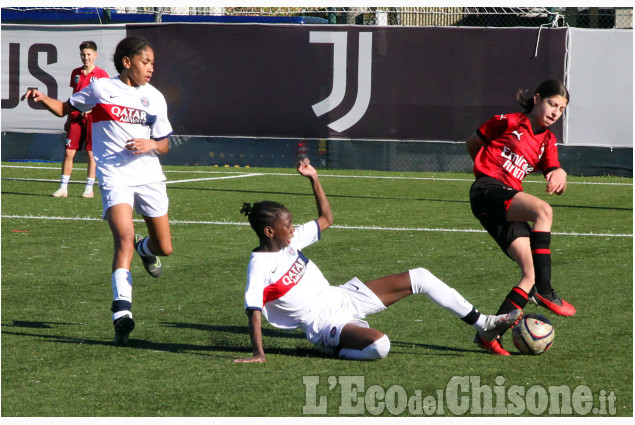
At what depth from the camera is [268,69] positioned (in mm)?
18797

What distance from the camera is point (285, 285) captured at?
5.57m

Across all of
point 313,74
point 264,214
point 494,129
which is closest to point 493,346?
point 264,214

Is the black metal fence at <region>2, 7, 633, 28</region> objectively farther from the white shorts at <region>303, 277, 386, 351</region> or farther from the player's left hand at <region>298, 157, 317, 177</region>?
the white shorts at <region>303, 277, 386, 351</region>

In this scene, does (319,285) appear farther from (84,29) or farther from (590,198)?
(84,29)

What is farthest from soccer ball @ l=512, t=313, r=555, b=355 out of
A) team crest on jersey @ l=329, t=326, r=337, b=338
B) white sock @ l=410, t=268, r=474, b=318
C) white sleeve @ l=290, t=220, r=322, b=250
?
white sleeve @ l=290, t=220, r=322, b=250

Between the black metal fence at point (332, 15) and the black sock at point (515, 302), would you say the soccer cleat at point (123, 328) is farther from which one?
the black metal fence at point (332, 15)

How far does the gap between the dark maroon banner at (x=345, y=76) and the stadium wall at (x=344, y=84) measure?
0.02 meters

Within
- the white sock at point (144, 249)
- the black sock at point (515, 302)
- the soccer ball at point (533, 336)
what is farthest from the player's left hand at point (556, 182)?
the white sock at point (144, 249)

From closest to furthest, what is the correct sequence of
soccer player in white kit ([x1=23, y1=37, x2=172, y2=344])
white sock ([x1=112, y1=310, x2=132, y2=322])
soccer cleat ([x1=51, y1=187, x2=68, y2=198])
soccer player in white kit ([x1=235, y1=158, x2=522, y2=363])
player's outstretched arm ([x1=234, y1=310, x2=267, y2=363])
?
player's outstretched arm ([x1=234, y1=310, x2=267, y2=363])
soccer player in white kit ([x1=235, y1=158, x2=522, y2=363])
white sock ([x1=112, y1=310, x2=132, y2=322])
soccer player in white kit ([x1=23, y1=37, x2=172, y2=344])
soccer cleat ([x1=51, y1=187, x2=68, y2=198])

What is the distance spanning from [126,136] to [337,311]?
6.50 feet

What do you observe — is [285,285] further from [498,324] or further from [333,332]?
[498,324]

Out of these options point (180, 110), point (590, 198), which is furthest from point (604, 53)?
point (180, 110)

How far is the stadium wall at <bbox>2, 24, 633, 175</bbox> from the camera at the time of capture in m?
17.8

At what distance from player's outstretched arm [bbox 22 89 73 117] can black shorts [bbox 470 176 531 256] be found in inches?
113
